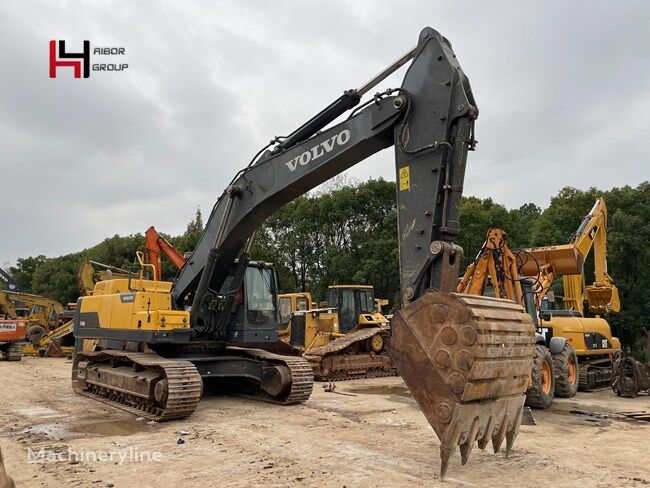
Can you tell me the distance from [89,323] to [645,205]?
26.5m

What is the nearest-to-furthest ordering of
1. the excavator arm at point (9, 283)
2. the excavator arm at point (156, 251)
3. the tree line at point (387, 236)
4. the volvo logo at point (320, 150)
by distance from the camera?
the volvo logo at point (320, 150)
the excavator arm at point (156, 251)
the tree line at point (387, 236)
the excavator arm at point (9, 283)

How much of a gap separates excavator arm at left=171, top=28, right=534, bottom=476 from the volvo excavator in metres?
0.01

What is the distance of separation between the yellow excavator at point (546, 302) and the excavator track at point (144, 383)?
5.15 meters

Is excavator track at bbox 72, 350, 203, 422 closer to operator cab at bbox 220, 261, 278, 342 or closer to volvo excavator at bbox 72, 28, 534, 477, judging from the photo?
volvo excavator at bbox 72, 28, 534, 477

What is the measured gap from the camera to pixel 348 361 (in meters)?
14.5

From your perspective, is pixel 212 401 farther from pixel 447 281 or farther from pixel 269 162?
pixel 447 281

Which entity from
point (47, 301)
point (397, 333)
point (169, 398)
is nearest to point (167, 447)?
point (169, 398)

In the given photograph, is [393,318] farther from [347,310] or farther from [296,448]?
[347,310]

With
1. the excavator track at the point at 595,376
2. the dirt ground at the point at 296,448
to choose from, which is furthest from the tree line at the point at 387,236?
the dirt ground at the point at 296,448

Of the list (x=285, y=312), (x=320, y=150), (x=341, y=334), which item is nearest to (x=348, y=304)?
(x=341, y=334)

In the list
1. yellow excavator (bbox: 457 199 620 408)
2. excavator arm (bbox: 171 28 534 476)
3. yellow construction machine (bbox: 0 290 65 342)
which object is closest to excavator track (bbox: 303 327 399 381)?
yellow excavator (bbox: 457 199 620 408)

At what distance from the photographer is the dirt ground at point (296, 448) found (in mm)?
5113

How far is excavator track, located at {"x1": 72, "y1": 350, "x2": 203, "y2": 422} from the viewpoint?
7.83 meters

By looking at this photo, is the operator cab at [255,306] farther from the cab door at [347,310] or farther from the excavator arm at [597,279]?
the excavator arm at [597,279]
